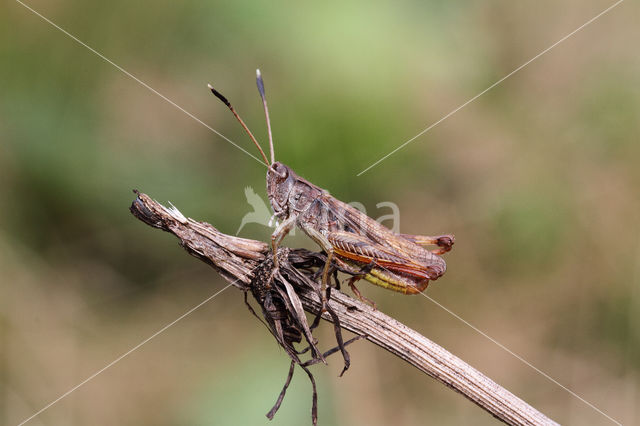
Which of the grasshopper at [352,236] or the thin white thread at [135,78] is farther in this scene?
the thin white thread at [135,78]

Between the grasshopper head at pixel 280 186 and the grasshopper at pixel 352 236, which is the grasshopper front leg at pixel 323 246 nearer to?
the grasshopper at pixel 352 236

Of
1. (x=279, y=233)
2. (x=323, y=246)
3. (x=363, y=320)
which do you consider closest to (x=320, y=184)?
(x=323, y=246)

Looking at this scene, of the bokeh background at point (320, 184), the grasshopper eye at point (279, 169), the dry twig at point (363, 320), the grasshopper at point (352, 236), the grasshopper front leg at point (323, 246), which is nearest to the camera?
the dry twig at point (363, 320)

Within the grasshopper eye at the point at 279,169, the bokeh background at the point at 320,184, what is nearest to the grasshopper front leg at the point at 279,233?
the grasshopper eye at the point at 279,169

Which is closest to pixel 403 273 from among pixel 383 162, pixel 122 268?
pixel 383 162

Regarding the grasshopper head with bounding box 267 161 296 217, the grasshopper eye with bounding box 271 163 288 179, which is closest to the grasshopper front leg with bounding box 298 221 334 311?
the grasshopper head with bounding box 267 161 296 217

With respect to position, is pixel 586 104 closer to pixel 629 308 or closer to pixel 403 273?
pixel 629 308

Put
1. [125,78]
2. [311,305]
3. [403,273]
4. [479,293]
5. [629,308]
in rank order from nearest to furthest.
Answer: [311,305]
[403,273]
[125,78]
[629,308]
[479,293]
